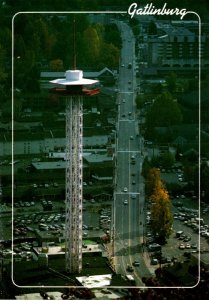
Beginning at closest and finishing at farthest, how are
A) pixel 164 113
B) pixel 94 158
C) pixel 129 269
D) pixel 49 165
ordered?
pixel 129 269, pixel 94 158, pixel 49 165, pixel 164 113

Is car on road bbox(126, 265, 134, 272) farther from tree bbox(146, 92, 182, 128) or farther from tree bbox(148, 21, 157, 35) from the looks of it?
tree bbox(148, 21, 157, 35)

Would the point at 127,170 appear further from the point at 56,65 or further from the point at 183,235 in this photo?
the point at 56,65

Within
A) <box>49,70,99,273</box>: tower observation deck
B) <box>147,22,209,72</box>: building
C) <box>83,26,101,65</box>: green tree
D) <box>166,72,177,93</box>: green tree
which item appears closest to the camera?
<box>49,70,99,273</box>: tower observation deck

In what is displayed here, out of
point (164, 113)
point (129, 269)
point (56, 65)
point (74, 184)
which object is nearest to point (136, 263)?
point (129, 269)

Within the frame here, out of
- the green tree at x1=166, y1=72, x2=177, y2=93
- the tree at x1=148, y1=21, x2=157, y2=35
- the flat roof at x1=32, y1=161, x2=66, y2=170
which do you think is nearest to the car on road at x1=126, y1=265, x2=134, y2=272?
the flat roof at x1=32, y1=161, x2=66, y2=170

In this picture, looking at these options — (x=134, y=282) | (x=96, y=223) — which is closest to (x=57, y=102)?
(x=96, y=223)

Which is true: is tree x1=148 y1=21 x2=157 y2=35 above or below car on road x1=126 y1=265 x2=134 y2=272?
above
